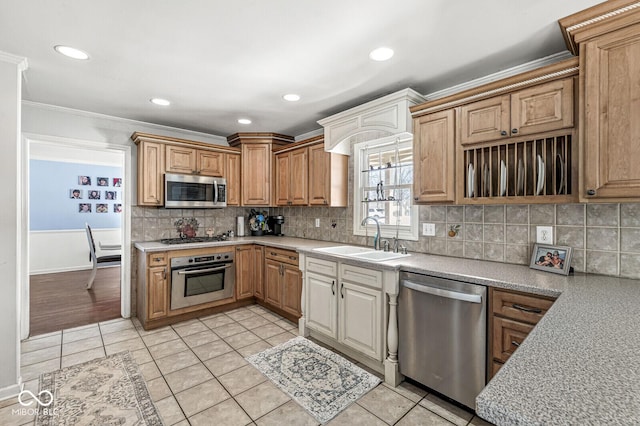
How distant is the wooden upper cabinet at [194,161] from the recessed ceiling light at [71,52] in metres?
1.54

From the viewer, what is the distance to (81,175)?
661 cm

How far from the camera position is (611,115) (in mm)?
1614

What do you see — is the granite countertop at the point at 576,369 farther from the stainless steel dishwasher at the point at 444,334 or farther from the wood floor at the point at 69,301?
the wood floor at the point at 69,301

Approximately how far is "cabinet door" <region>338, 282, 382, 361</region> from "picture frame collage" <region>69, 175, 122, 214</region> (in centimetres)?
662

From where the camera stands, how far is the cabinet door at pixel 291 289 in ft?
11.1

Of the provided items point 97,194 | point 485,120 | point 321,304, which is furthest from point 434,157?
point 97,194

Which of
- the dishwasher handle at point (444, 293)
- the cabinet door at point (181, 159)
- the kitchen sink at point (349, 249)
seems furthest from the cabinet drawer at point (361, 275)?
the cabinet door at point (181, 159)

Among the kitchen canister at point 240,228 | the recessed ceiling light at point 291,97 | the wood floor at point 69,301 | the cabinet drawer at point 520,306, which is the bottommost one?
the wood floor at point 69,301

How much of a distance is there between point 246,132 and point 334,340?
3023 millimetres

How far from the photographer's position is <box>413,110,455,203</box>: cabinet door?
238 cm

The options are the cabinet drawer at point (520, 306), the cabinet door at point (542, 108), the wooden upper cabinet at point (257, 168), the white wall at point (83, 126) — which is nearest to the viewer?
the cabinet drawer at point (520, 306)

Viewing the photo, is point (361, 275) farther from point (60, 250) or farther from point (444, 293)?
point (60, 250)

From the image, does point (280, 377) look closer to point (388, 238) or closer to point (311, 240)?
point (388, 238)

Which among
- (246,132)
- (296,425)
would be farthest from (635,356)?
(246,132)
